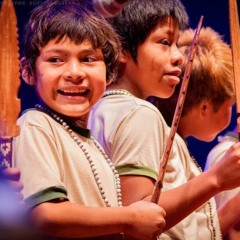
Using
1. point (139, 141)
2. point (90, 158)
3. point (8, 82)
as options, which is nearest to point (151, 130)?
point (139, 141)

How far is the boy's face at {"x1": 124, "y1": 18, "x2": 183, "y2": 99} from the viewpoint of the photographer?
113 cm

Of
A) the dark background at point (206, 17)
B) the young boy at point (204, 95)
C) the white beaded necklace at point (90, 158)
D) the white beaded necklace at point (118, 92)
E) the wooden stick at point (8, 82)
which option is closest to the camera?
the wooden stick at point (8, 82)

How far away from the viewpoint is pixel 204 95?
1346 millimetres

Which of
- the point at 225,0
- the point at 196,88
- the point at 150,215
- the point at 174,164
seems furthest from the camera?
the point at 225,0

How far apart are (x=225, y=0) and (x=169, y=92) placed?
0.77 metres

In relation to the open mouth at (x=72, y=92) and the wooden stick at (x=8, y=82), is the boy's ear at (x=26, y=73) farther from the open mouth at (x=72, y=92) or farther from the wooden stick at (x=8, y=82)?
the wooden stick at (x=8, y=82)

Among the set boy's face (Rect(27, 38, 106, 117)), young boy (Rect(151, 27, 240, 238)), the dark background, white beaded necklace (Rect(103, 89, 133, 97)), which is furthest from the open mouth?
the dark background

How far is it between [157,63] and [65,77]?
254mm

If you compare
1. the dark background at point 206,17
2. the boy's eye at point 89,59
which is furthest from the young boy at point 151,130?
the dark background at point 206,17

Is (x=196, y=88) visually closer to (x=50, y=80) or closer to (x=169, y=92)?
(x=169, y=92)

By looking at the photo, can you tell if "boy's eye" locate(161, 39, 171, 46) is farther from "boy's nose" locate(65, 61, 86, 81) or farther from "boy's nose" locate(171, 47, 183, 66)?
"boy's nose" locate(65, 61, 86, 81)

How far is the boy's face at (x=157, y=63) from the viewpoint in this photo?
3.70ft

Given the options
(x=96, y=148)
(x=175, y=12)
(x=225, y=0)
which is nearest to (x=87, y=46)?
(x=96, y=148)

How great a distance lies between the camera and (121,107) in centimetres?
104
